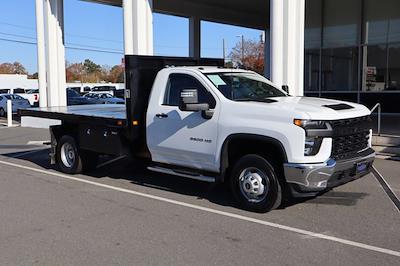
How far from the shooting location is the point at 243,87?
7.88 metres

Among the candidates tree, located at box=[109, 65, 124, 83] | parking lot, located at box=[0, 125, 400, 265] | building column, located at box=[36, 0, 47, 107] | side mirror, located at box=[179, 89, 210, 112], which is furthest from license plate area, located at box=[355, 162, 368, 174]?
tree, located at box=[109, 65, 124, 83]

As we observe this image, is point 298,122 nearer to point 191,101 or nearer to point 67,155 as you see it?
point 191,101

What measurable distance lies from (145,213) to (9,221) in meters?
1.76

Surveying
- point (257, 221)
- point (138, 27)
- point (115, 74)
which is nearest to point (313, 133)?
point (257, 221)

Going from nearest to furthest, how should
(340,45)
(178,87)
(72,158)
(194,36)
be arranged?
(178,87), (72,158), (340,45), (194,36)

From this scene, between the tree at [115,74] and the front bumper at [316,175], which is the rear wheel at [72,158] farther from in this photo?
the tree at [115,74]

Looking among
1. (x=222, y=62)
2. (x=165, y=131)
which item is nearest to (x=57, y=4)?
(x=222, y=62)

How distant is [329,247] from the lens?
549 cm

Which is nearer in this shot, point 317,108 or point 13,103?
point 317,108

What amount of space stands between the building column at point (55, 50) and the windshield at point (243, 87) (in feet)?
45.2

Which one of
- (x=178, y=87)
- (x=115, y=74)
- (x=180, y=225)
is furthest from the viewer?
A: (x=115, y=74)

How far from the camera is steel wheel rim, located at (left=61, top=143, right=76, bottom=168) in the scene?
33.6 ft

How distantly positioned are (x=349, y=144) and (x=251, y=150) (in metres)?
1.33

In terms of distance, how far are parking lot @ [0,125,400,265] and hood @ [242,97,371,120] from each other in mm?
1316
